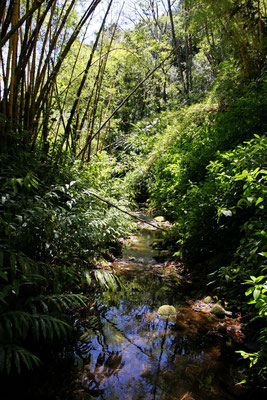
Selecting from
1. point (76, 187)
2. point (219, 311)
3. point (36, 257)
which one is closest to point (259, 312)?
point (219, 311)

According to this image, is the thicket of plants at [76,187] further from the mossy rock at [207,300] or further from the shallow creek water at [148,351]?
the shallow creek water at [148,351]

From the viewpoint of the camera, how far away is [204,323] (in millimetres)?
2102

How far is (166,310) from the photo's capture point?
2285 mm

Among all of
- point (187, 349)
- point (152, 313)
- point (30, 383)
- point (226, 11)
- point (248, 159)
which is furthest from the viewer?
point (226, 11)

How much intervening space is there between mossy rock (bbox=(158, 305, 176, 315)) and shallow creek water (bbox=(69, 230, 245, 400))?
5cm

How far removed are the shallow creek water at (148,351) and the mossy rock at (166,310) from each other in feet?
0.16

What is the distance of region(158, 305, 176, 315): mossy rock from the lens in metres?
2.27

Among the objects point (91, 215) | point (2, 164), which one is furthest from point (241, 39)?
point (2, 164)

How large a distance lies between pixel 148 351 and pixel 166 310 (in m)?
0.54

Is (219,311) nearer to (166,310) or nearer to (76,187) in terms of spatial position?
(166,310)

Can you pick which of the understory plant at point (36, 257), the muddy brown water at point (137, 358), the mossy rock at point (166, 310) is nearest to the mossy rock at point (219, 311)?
the muddy brown water at point (137, 358)

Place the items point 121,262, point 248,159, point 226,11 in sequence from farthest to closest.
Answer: point 226,11
point 121,262
point 248,159

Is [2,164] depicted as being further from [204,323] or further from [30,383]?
[204,323]

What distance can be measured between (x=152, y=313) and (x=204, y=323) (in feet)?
1.48
